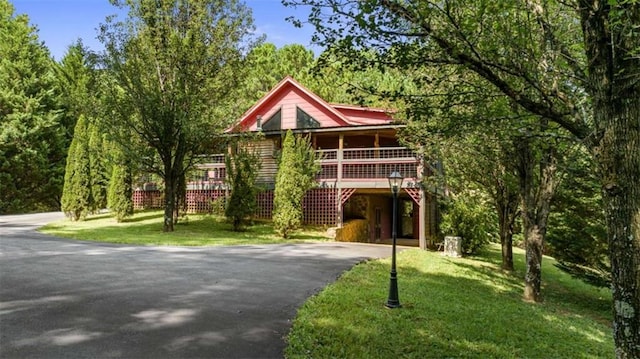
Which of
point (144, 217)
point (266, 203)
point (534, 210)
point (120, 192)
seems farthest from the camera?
point (144, 217)

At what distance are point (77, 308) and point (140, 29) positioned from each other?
13073mm

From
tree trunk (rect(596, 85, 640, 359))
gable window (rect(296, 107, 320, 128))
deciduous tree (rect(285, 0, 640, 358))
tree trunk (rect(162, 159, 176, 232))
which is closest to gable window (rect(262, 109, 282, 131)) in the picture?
gable window (rect(296, 107, 320, 128))

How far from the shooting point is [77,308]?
5.46m

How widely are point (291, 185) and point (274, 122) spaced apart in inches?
284

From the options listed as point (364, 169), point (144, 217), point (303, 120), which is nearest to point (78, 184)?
point (144, 217)

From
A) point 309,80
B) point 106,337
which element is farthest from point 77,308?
point 309,80

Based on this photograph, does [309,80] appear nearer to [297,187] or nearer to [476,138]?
[297,187]

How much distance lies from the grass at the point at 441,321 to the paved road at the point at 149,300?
465 mm

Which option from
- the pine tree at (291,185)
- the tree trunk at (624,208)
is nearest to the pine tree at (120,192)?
the pine tree at (291,185)

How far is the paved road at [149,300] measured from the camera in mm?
4391

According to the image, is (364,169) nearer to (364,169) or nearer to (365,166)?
(364,169)

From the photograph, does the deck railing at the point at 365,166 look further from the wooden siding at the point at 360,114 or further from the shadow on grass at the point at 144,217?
the shadow on grass at the point at 144,217

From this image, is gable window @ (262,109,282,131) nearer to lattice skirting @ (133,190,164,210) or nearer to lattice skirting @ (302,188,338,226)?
lattice skirting @ (302,188,338,226)

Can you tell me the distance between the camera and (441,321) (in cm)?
618
